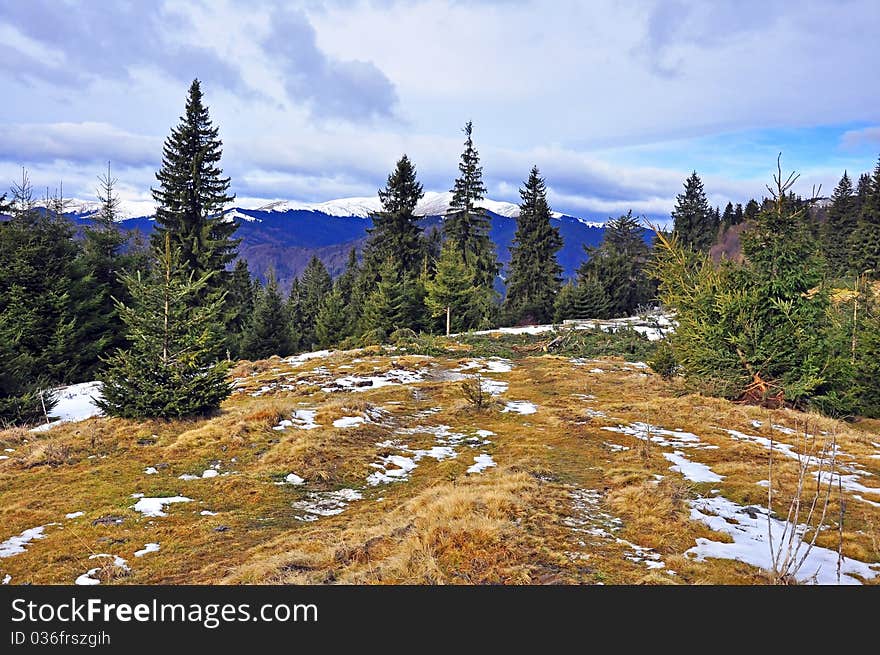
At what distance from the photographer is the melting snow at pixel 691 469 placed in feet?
29.2

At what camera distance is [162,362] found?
12055 millimetres

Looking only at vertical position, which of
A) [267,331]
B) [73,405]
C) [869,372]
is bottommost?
[73,405]

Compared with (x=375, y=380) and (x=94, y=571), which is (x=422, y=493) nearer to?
(x=94, y=571)

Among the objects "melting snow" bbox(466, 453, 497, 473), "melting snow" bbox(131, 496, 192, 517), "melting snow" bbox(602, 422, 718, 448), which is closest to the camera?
"melting snow" bbox(131, 496, 192, 517)

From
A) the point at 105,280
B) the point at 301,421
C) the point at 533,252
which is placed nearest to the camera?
the point at 301,421

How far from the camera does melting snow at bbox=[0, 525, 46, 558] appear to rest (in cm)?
583

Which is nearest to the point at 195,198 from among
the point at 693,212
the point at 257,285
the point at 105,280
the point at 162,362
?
the point at 105,280

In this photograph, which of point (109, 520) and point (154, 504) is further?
point (154, 504)

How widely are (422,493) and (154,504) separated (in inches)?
166

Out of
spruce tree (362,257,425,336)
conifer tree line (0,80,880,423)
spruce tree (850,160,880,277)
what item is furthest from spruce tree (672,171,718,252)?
spruce tree (362,257,425,336)

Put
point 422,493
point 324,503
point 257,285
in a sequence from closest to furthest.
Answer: point 422,493 → point 324,503 → point 257,285

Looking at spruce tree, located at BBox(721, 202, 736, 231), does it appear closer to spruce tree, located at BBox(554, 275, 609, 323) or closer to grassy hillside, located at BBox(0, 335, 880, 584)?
spruce tree, located at BBox(554, 275, 609, 323)

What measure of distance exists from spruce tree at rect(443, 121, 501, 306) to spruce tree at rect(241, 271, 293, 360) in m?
21.8

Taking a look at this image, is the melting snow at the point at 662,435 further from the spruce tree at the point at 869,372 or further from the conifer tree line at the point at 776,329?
the spruce tree at the point at 869,372
